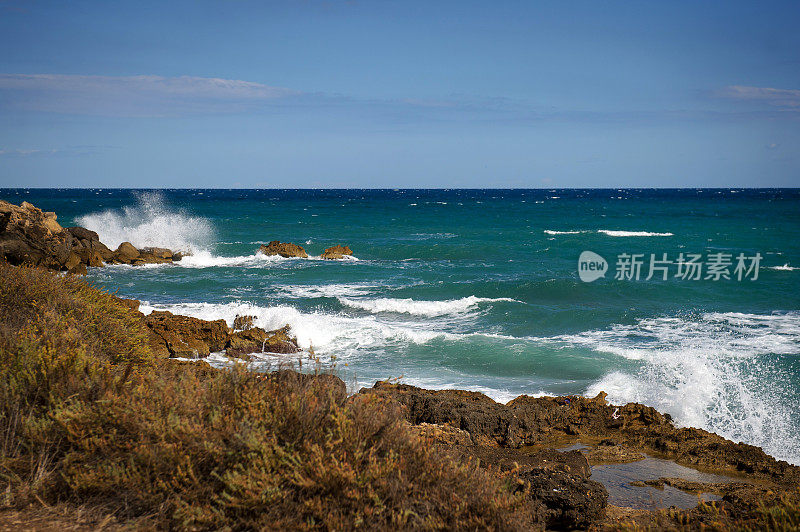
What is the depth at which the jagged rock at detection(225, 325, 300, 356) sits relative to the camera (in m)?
14.3

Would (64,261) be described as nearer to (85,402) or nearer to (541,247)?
(85,402)

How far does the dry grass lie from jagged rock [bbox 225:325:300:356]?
907cm

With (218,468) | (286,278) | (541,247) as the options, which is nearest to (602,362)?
(218,468)

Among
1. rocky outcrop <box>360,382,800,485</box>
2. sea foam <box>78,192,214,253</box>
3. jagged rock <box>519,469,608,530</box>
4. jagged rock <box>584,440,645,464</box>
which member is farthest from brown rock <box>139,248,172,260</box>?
jagged rock <box>519,469,608,530</box>

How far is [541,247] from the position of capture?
3916 cm

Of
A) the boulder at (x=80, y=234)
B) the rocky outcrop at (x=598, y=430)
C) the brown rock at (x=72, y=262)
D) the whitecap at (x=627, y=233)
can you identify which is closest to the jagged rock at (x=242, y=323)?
the rocky outcrop at (x=598, y=430)

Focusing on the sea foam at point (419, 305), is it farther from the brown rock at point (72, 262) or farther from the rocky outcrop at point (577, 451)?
the brown rock at point (72, 262)

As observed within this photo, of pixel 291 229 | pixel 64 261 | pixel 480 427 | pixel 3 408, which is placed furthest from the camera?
pixel 291 229

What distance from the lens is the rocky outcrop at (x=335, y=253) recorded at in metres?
34.3

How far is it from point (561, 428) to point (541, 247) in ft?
102

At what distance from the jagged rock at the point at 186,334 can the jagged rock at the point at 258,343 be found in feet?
0.96

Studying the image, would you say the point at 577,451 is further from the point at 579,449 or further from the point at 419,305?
the point at 419,305

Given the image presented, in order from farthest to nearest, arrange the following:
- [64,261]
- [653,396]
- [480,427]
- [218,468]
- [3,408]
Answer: [64,261]
[653,396]
[480,427]
[3,408]
[218,468]

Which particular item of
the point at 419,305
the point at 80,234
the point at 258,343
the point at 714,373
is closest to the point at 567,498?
the point at 714,373
